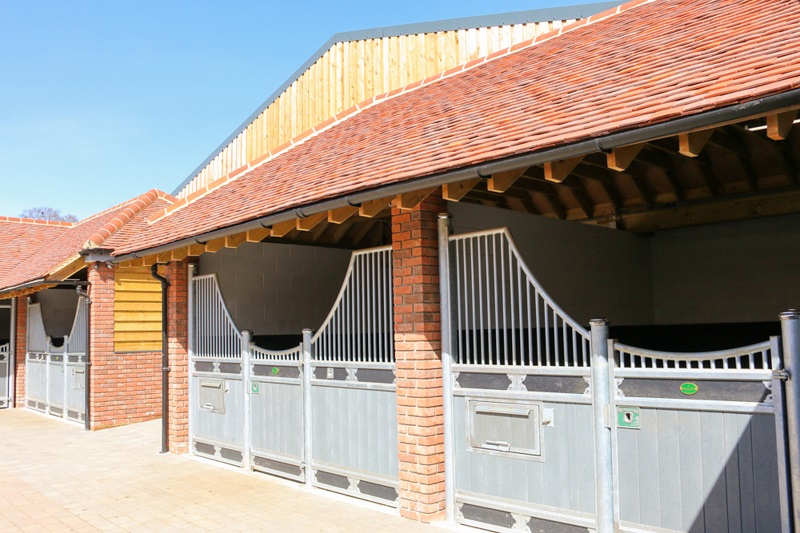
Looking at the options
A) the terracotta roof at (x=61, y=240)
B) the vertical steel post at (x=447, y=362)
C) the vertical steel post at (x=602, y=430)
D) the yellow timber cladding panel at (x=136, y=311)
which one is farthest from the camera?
the terracotta roof at (x=61, y=240)

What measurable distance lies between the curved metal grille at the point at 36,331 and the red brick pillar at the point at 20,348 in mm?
362

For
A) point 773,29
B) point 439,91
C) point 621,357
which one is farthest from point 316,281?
point 773,29

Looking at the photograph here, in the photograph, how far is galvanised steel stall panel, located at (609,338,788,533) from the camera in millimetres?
4207

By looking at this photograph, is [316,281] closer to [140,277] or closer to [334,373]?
[334,373]

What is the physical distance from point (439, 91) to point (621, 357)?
17.5ft

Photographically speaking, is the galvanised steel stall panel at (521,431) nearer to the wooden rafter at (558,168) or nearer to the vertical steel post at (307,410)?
the wooden rafter at (558,168)

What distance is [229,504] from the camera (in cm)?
712

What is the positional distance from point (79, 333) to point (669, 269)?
425 inches

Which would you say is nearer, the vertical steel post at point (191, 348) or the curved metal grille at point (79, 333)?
the vertical steel post at point (191, 348)

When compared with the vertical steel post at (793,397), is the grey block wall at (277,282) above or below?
above

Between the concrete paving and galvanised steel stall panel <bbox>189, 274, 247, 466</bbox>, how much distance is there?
11.9 inches

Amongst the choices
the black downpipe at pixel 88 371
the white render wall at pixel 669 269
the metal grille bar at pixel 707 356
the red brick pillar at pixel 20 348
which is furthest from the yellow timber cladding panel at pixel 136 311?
the metal grille bar at pixel 707 356

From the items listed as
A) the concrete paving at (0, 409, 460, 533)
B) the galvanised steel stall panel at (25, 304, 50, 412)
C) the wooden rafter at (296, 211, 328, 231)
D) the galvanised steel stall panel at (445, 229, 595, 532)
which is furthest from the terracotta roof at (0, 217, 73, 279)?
the galvanised steel stall panel at (445, 229, 595, 532)

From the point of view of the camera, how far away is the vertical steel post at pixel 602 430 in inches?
195
